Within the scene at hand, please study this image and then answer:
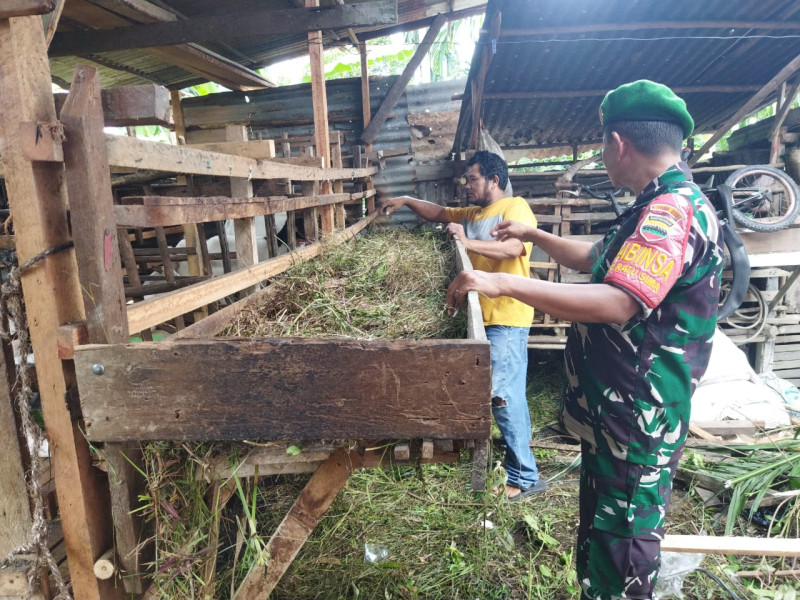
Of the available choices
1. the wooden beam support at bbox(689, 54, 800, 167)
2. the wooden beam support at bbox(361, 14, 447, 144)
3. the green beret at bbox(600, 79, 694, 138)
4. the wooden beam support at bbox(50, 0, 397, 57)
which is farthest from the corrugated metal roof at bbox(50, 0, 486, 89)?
the green beret at bbox(600, 79, 694, 138)

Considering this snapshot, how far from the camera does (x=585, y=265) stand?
8.38ft

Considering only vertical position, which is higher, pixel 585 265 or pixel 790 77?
pixel 790 77

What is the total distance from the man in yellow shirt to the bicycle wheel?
341cm

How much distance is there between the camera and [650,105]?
1.74 meters

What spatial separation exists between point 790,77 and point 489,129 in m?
3.72

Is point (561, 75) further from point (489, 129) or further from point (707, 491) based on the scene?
point (707, 491)

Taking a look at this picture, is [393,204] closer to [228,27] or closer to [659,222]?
[228,27]

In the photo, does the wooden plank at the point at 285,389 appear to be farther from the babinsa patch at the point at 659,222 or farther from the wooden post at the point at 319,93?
the wooden post at the point at 319,93

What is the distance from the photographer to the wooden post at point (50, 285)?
1.25m

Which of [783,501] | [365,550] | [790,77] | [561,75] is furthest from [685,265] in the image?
[790,77]

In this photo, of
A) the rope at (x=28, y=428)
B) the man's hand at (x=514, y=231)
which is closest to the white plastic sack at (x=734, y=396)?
the man's hand at (x=514, y=231)

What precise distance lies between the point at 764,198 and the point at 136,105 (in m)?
6.69

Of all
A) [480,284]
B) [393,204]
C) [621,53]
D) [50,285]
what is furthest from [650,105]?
[621,53]

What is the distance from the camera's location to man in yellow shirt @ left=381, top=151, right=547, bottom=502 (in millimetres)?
3650
